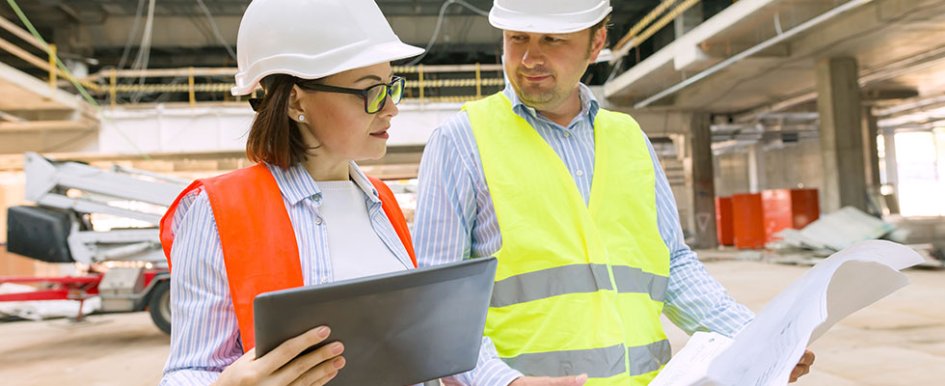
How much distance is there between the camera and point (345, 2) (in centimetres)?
136

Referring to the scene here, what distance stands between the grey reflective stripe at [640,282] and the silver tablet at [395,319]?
62cm

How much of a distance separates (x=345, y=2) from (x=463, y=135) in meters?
0.58

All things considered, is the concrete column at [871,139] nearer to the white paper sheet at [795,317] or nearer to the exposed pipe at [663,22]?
the exposed pipe at [663,22]

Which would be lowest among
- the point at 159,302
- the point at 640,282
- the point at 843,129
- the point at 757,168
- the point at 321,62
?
the point at 159,302

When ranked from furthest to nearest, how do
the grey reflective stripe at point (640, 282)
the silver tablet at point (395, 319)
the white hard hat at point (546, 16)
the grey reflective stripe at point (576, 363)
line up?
the white hard hat at point (546, 16) → the grey reflective stripe at point (640, 282) → the grey reflective stripe at point (576, 363) → the silver tablet at point (395, 319)

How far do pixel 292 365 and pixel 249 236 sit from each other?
28 centimetres

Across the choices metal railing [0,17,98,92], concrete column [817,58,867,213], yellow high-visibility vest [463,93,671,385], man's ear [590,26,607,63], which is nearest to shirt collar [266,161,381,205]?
yellow high-visibility vest [463,93,671,385]

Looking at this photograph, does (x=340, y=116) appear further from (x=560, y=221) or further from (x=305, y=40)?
(x=560, y=221)

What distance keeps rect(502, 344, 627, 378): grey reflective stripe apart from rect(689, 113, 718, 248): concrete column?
1983 centimetres

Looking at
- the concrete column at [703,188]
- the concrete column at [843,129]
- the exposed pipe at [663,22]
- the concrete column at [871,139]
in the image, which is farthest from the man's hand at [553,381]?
the concrete column at [871,139]

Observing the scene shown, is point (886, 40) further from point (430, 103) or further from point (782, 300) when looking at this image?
point (782, 300)

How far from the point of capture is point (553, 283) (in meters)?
1.69

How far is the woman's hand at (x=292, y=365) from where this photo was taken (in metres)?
0.98

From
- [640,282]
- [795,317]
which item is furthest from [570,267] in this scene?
[795,317]
